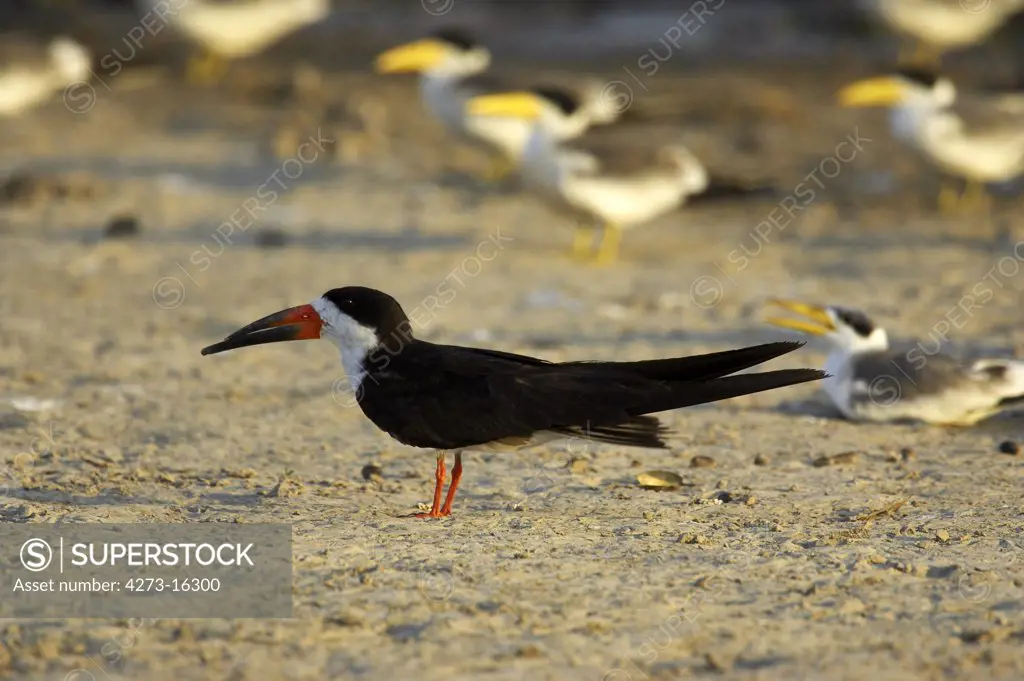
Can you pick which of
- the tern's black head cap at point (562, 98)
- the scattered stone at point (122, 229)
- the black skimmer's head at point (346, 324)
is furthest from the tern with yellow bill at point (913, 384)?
the scattered stone at point (122, 229)

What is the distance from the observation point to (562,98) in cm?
1149

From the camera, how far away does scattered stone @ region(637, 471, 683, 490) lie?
605 cm

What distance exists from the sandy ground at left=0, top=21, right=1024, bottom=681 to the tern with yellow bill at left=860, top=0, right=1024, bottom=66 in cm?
130

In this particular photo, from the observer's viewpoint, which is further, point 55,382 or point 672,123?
point 672,123

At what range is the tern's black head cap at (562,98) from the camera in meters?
11.4

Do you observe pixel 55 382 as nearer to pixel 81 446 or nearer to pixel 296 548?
pixel 81 446

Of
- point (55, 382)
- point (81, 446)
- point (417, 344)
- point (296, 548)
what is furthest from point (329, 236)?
point (296, 548)

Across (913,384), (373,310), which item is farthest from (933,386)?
(373,310)

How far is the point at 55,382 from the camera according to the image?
25.1 ft

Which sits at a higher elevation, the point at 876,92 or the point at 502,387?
the point at 876,92

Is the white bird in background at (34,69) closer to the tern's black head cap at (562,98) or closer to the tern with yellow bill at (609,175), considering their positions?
the tern's black head cap at (562,98)

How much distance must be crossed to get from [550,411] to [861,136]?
30.8 feet

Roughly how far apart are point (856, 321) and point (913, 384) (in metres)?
0.51

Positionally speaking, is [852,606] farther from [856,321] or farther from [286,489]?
[856,321]
